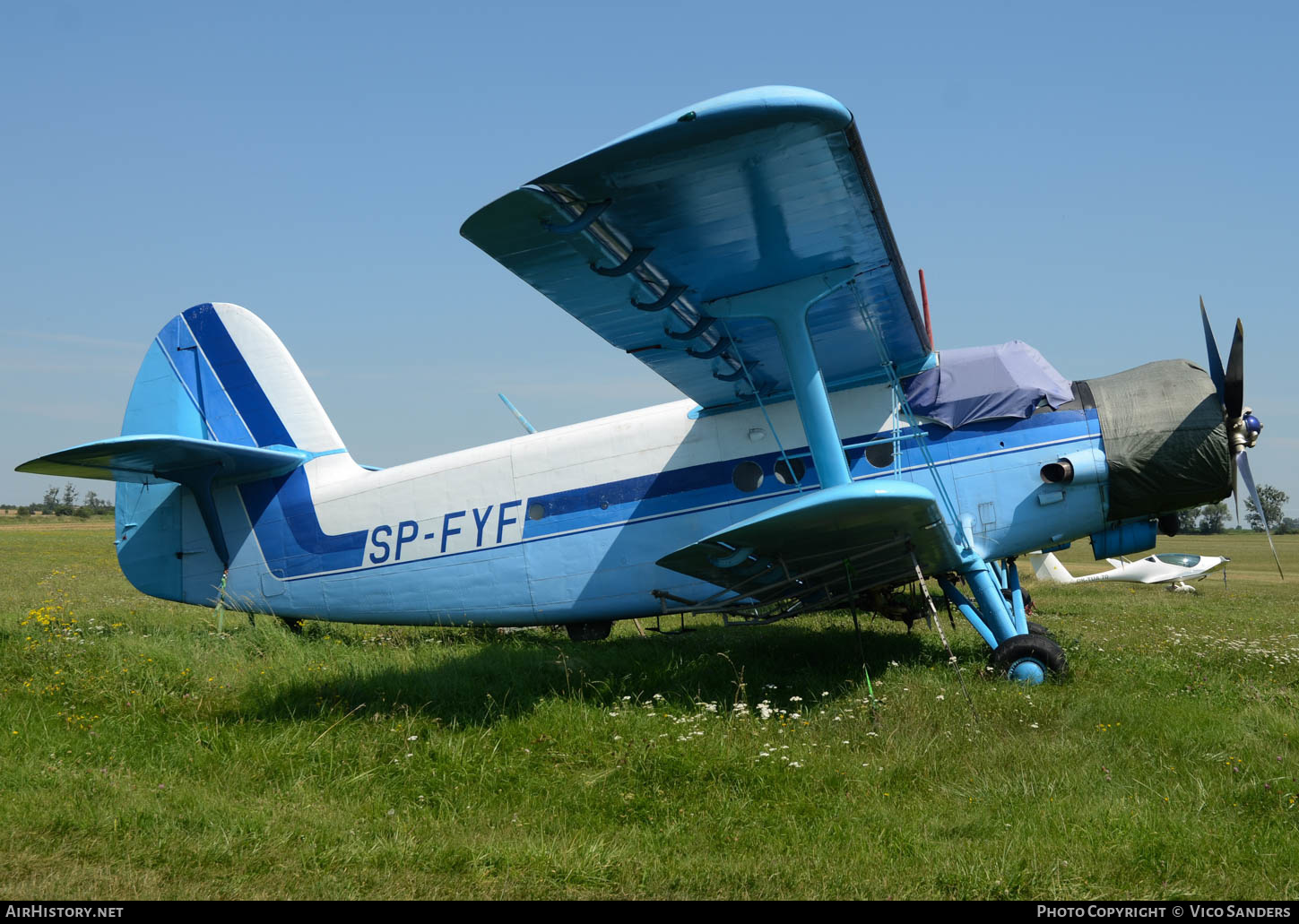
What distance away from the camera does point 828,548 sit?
6086mm

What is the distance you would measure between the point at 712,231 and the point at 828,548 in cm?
234

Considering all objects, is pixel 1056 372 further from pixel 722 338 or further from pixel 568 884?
pixel 568 884

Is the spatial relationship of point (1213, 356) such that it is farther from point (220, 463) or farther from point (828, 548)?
point (220, 463)

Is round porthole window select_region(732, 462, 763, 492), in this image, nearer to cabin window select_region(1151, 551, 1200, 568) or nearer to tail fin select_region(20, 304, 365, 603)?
tail fin select_region(20, 304, 365, 603)

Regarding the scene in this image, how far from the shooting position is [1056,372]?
297 inches

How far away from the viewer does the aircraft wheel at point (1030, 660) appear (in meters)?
6.60

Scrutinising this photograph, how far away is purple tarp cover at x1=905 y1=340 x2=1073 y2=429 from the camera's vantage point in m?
7.21

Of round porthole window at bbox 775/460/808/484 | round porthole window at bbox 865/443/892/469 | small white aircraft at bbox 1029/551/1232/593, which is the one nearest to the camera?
round porthole window at bbox 865/443/892/469

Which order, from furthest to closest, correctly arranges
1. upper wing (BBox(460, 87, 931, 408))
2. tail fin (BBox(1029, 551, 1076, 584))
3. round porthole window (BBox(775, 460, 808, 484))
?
tail fin (BBox(1029, 551, 1076, 584))
round porthole window (BBox(775, 460, 808, 484))
upper wing (BBox(460, 87, 931, 408))

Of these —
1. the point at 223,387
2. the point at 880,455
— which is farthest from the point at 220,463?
the point at 880,455

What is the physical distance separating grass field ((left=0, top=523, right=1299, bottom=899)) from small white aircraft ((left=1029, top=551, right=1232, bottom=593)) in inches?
521

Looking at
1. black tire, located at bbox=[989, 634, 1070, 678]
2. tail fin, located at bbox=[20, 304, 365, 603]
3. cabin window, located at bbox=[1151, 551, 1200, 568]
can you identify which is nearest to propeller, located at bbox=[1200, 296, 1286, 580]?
black tire, located at bbox=[989, 634, 1070, 678]

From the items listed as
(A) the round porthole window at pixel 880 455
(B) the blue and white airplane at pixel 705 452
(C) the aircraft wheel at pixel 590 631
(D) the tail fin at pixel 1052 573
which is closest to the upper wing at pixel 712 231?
(B) the blue and white airplane at pixel 705 452

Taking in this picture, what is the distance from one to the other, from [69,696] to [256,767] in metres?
2.11
